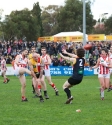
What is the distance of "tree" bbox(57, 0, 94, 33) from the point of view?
9031 centimetres

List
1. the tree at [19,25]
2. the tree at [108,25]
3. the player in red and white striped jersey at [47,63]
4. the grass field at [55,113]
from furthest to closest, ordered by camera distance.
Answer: the tree at [108,25] < the tree at [19,25] < the player in red and white striped jersey at [47,63] < the grass field at [55,113]

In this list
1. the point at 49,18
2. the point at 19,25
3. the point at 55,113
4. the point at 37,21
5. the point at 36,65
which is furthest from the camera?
the point at 49,18

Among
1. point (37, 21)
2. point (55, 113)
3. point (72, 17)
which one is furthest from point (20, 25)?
point (55, 113)

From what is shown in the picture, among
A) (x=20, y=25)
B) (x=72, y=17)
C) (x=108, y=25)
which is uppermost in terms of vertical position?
(x=72, y=17)

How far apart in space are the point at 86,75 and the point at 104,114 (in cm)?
2336

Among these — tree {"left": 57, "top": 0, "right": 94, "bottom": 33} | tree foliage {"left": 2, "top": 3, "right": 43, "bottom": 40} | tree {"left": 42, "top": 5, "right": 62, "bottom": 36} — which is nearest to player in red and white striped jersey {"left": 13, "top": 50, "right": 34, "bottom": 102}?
tree foliage {"left": 2, "top": 3, "right": 43, "bottom": 40}

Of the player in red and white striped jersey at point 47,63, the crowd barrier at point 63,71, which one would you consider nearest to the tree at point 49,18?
the crowd barrier at point 63,71

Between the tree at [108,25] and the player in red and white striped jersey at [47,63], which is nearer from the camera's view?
the player in red and white striped jersey at [47,63]

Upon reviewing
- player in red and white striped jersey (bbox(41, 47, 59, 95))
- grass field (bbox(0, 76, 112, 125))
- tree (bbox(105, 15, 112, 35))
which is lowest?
grass field (bbox(0, 76, 112, 125))

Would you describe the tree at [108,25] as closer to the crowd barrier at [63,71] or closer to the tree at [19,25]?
the tree at [19,25]

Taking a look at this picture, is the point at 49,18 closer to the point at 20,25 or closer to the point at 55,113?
the point at 20,25

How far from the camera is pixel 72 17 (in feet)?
299

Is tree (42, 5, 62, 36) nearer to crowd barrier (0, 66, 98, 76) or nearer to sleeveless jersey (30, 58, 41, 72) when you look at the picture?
crowd barrier (0, 66, 98, 76)

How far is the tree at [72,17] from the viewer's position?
90312mm
